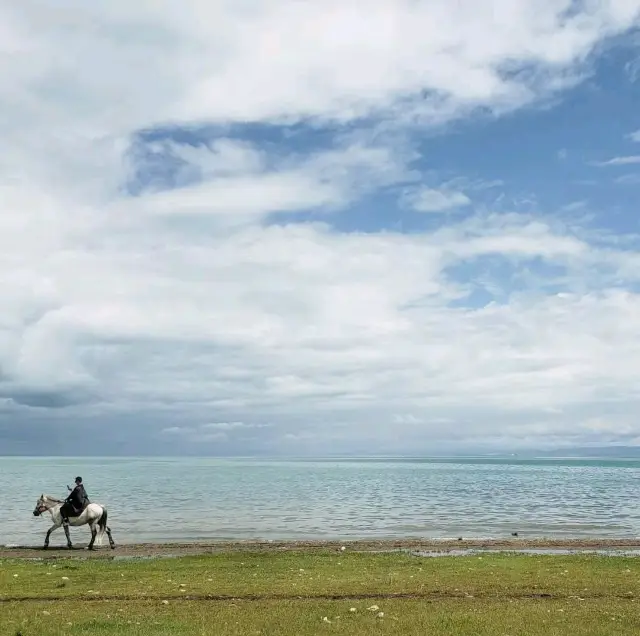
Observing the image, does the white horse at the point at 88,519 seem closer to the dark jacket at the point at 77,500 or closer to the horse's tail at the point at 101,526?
the horse's tail at the point at 101,526

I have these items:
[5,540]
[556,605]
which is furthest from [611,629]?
[5,540]

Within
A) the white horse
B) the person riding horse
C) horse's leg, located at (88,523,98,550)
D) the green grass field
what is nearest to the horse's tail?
the white horse

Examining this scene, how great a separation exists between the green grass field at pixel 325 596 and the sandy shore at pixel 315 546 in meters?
4.75

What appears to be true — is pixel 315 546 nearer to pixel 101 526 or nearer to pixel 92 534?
pixel 101 526

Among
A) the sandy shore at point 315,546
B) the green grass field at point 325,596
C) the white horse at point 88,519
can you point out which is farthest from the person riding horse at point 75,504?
the green grass field at point 325,596

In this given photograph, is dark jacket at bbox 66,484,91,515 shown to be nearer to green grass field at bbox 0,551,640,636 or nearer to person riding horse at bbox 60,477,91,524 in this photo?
person riding horse at bbox 60,477,91,524

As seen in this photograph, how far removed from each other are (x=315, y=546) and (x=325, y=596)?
61.7 feet

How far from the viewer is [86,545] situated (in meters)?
39.4

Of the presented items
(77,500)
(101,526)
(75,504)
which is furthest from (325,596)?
(101,526)

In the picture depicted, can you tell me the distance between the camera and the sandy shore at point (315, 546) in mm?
35469

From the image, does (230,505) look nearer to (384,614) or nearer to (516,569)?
(516,569)

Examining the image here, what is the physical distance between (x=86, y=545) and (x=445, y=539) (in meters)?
20.1

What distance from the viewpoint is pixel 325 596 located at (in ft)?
66.3

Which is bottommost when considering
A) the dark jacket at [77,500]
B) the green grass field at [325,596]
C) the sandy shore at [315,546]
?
the sandy shore at [315,546]
